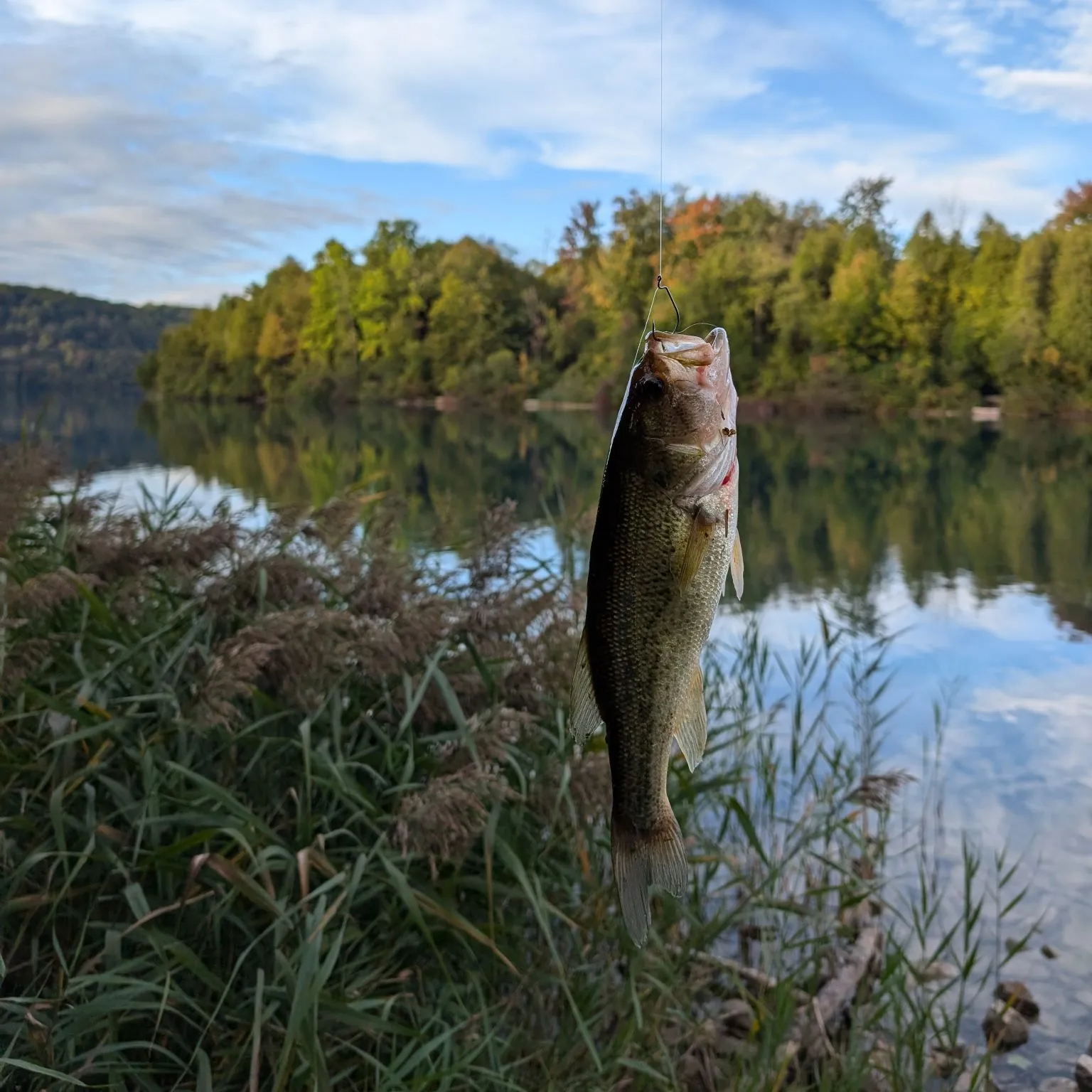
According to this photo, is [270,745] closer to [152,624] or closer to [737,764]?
[152,624]

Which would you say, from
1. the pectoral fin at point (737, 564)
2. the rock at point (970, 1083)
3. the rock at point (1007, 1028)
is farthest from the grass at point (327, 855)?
the pectoral fin at point (737, 564)

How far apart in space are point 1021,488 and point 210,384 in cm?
7940

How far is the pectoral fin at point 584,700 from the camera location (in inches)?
55.6

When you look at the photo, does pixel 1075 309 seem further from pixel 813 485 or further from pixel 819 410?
pixel 813 485

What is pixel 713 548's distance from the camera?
1438 mm

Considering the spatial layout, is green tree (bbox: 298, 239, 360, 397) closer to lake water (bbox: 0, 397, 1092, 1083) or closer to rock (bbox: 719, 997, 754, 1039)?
lake water (bbox: 0, 397, 1092, 1083)

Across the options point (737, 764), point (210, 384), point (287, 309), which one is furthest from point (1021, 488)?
point (210, 384)

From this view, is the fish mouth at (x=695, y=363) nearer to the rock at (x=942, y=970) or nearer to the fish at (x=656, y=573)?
the fish at (x=656, y=573)

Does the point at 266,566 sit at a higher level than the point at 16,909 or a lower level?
higher

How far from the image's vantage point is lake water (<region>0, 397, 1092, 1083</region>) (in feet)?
23.9

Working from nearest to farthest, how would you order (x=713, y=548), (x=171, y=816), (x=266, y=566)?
(x=713, y=548) < (x=171, y=816) < (x=266, y=566)

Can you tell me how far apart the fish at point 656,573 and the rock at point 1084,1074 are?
460 centimetres

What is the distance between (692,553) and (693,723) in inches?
11.8

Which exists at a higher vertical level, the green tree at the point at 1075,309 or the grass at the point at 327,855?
the green tree at the point at 1075,309
